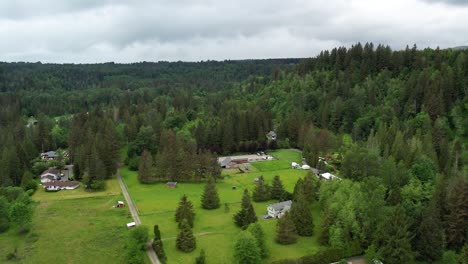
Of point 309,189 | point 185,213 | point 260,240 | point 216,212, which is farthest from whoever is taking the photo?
point 216,212

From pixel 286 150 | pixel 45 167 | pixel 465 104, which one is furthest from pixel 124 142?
pixel 465 104

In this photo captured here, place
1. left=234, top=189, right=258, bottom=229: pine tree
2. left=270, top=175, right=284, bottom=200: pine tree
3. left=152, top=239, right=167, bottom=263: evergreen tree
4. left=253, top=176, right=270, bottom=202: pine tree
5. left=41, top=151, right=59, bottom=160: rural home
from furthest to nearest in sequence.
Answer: left=41, top=151, right=59, bottom=160: rural home → left=270, top=175, right=284, bottom=200: pine tree → left=253, top=176, right=270, bottom=202: pine tree → left=234, top=189, right=258, bottom=229: pine tree → left=152, top=239, right=167, bottom=263: evergreen tree

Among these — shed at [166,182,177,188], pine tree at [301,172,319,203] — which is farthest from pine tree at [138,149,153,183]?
pine tree at [301,172,319,203]

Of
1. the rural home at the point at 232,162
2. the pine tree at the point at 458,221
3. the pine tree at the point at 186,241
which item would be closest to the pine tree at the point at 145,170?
the rural home at the point at 232,162

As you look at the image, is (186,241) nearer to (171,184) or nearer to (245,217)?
(245,217)

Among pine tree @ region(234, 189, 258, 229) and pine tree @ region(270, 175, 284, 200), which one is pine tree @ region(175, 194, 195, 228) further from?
pine tree @ region(270, 175, 284, 200)

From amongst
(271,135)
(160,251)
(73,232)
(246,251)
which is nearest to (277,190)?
(246,251)

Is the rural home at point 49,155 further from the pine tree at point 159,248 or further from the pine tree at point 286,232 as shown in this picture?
the pine tree at point 286,232
